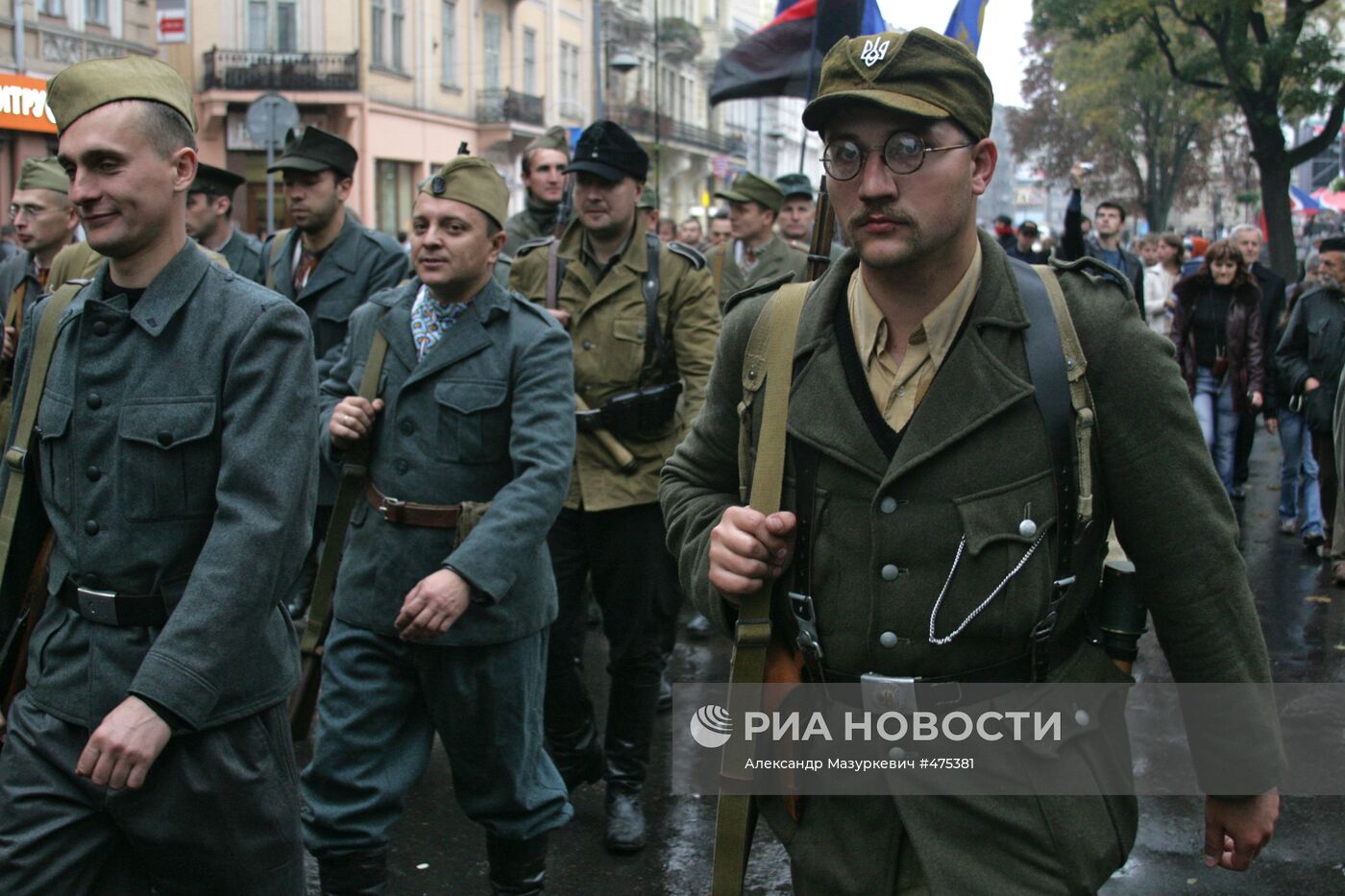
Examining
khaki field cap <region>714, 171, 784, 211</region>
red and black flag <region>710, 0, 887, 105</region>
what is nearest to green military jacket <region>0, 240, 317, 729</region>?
red and black flag <region>710, 0, 887, 105</region>

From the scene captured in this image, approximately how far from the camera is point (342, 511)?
4.36 m

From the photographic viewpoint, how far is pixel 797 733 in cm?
261

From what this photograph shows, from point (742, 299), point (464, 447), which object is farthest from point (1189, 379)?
point (742, 299)

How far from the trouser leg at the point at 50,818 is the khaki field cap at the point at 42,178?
4.32m

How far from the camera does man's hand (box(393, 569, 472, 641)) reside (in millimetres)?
3693

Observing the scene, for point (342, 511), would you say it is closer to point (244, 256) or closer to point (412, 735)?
point (412, 735)

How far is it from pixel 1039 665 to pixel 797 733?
43 centimetres

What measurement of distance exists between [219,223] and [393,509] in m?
4.59

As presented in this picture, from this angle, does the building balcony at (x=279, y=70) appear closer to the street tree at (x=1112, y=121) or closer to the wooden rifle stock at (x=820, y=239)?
the street tree at (x=1112, y=121)

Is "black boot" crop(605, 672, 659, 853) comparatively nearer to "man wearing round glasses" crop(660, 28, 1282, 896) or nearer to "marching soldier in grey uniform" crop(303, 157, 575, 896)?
"marching soldier in grey uniform" crop(303, 157, 575, 896)

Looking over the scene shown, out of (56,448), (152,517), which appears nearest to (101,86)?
(56,448)

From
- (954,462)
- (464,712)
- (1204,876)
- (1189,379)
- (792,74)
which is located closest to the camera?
(954,462)

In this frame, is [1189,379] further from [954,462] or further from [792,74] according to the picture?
[954,462]

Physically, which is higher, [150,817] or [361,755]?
[150,817]
